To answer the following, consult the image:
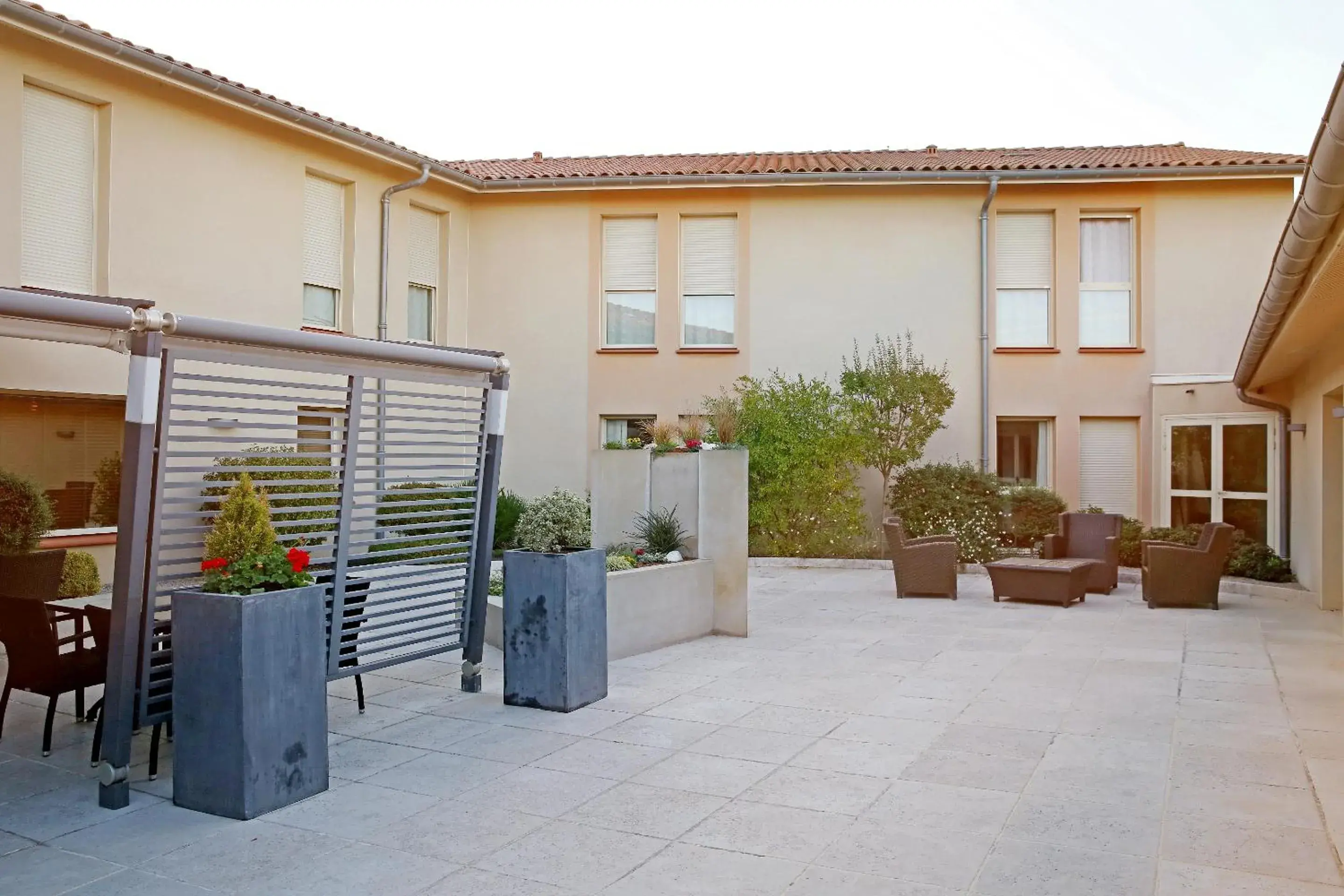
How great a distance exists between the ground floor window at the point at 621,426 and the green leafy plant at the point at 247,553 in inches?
504

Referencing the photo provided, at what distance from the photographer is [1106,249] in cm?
1756

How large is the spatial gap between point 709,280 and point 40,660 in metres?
13.7

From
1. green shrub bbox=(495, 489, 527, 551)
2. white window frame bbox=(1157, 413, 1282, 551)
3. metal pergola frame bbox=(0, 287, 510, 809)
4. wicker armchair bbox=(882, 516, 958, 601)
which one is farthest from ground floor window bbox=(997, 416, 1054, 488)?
metal pergola frame bbox=(0, 287, 510, 809)

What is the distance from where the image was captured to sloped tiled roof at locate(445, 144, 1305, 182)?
17.0 metres

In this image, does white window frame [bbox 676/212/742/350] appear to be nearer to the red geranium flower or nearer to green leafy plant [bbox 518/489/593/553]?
green leafy plant [bbox 518/489/593/553]

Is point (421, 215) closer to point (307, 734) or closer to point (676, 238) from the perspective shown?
point (676, 238)

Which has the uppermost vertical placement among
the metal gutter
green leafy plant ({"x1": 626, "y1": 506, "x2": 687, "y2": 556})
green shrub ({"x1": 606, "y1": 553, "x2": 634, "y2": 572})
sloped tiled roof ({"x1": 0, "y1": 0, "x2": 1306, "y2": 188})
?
sloped tiled roof ({"x1": 0, "y1": 0, "x2": 1306, "y2": 188})

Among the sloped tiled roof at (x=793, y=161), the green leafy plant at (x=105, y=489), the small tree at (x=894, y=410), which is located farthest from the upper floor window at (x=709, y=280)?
the green leafy plant at (x=105, y=489)

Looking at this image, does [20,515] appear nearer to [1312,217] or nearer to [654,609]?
[654,609]

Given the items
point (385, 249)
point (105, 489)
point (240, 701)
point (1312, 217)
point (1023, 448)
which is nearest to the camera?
point (240, 701)

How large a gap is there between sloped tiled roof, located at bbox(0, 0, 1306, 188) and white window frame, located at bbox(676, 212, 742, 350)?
0.81 meters

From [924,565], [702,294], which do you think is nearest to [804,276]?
[702,294]

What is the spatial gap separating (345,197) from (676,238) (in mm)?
5375

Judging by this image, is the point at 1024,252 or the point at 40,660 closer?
the point at 40,660
